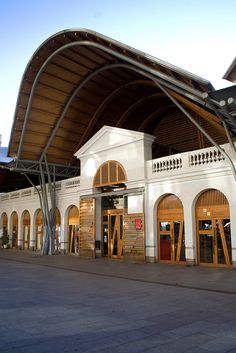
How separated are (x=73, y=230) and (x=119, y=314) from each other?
1720 cm

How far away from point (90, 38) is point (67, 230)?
13113 millimetres

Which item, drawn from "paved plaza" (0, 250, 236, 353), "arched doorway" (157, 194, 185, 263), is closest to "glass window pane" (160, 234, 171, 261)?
"arched doorway" (157, 194, 185, 263)

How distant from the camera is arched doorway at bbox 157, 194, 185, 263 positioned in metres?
16.0

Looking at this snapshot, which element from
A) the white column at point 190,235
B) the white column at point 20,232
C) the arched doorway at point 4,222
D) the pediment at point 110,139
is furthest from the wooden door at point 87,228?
the arched doorway at point 4,222

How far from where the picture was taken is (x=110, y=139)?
64.8 ft

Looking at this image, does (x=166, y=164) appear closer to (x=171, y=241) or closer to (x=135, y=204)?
(x=135, y=204)

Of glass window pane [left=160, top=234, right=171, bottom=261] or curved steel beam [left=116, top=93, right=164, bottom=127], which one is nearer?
glass window pane [left=160, top=234, right=171, bottom=261]

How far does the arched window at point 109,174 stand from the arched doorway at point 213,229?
4.97 metres

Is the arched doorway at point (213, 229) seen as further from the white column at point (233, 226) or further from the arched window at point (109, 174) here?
the arched window at point (109, 174)

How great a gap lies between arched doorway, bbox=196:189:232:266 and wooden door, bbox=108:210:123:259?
5.48m

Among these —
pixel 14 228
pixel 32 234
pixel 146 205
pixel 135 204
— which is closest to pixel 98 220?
pixel 135 204

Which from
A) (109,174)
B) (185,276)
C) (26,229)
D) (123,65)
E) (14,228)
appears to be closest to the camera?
(185,276)

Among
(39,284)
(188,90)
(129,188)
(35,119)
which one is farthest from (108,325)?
(35,119)

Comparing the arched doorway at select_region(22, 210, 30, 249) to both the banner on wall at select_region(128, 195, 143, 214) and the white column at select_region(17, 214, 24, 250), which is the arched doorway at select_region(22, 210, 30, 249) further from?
the banner on wall at select_region(128, 195, 143, 214)
